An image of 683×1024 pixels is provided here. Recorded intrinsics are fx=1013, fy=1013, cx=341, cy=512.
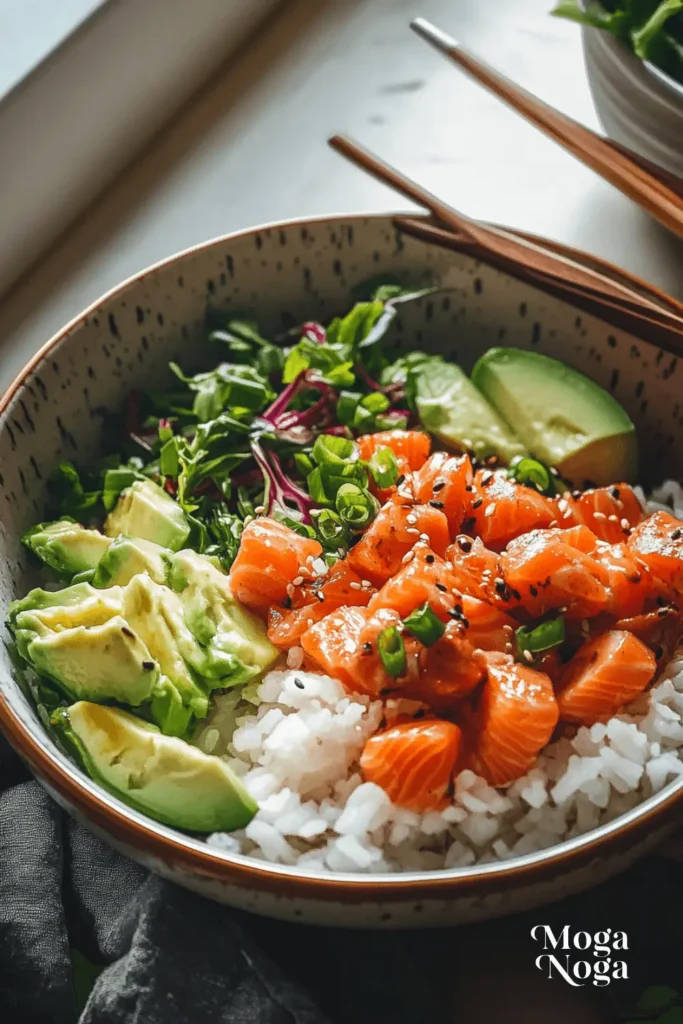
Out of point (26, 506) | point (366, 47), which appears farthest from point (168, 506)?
point (366, 47)

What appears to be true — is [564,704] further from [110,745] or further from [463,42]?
[463,42]

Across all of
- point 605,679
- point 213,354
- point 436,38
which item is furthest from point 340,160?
point 605,679

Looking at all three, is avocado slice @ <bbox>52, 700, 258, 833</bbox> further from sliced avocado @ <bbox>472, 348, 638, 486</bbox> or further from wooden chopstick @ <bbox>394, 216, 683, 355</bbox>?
wooden chopstick @ <bbox>394, 216, 683, 355</bbox>

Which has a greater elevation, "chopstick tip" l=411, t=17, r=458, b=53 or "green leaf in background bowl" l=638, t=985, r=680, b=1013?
"chopstick tip" l=411, t=17, r=458, b=53

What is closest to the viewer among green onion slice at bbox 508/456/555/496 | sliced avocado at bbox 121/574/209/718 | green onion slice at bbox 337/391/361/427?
sliced avocado at bbox 121/574/209/718

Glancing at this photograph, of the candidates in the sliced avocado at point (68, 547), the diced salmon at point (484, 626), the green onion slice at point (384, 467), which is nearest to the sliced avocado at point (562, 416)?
the green onion slice at point (384, 467)

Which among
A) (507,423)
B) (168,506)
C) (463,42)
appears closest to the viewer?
(168,506)

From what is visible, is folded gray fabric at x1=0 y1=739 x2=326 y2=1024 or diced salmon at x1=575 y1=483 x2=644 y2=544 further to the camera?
diced salmon at x1=575 y1=483 x2=644 y2=544

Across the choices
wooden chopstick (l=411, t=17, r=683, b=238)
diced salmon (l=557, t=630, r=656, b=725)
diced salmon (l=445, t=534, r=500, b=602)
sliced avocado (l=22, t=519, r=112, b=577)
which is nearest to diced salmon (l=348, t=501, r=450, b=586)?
diced salmon (l=445, t=534, r=500, b=602)
